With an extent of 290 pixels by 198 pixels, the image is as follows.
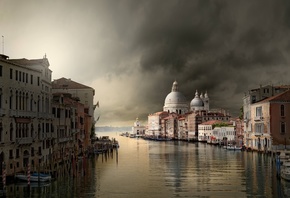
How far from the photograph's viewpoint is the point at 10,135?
2305 cm

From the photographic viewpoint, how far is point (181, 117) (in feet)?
393

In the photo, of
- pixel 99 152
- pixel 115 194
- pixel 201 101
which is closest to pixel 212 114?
pixel 201 101

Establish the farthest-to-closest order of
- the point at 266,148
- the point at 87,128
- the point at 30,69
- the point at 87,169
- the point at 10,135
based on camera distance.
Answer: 1. the point at 87,128
2. the point at 266,148
3. the point at 87,169
4. the point at 30,69
5. the point at 10,135

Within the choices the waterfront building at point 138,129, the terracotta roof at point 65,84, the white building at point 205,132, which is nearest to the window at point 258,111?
the terracotta roof at point 65,84

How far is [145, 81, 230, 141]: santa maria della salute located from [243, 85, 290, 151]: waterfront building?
36152 millimetres

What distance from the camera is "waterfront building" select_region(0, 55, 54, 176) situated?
73.7ft

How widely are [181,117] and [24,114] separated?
3812 inches

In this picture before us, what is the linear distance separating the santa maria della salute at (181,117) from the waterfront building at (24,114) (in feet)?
198

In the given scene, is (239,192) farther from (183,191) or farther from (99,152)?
(99,152)

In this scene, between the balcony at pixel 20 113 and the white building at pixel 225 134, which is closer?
the balcony at pixel 20 113

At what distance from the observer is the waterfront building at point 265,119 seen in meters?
42.2

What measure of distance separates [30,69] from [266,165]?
18.2 meters

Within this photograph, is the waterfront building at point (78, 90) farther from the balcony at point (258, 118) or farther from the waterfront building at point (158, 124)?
the waterfront building at point (158, 124)

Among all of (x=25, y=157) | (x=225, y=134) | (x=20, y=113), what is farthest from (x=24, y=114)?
(x=225, y=134)
